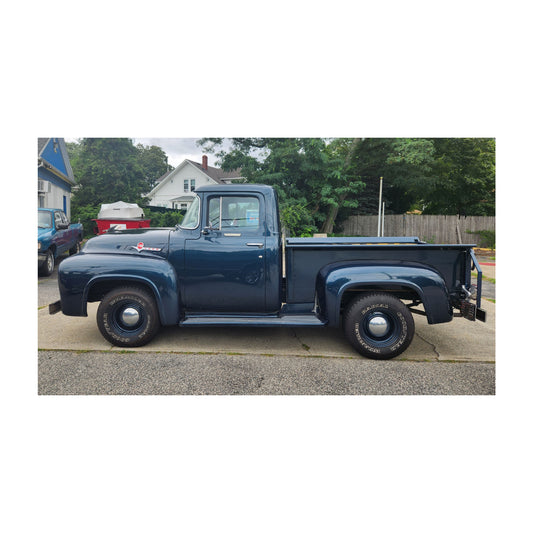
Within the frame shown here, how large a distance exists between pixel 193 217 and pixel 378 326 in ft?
8.58

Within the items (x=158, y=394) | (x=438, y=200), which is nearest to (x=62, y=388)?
(x=158, y=394)

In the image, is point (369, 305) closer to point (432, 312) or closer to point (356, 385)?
point (432, 312)

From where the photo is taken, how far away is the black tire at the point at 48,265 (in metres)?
8.90

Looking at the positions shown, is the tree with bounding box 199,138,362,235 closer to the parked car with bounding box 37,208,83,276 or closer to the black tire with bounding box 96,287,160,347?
the parked car with bounding box 37,208,83,276

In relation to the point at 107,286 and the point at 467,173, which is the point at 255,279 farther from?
the point at 467,173

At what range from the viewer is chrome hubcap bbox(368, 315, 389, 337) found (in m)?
4.07

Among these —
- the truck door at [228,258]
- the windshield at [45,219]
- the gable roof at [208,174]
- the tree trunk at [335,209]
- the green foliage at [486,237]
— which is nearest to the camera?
the truck door at [228,258]

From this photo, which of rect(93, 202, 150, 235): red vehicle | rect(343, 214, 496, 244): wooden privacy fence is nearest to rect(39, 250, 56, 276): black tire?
rect(93, 202, 150, 235): red vehicle

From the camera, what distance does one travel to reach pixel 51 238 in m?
9.22

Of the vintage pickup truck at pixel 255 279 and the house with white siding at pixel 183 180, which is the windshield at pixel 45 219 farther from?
the house with white siding at pixel 183 180

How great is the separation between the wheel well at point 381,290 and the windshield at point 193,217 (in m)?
2.05

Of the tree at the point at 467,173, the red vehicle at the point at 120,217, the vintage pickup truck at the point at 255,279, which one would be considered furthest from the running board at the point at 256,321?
the tree at the point at 467,173

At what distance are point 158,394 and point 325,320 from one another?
2.01 m

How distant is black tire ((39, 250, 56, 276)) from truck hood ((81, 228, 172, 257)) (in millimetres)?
5309
